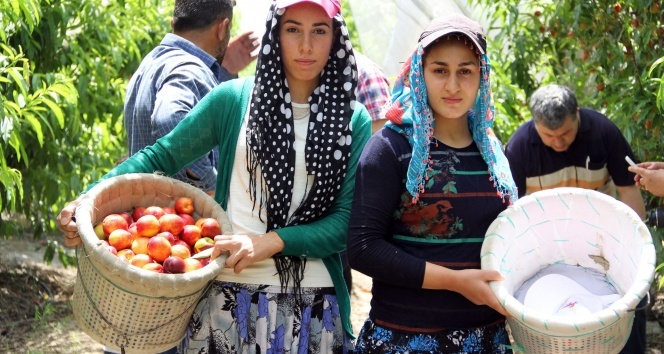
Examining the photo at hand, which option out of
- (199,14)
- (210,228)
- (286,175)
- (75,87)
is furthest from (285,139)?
(75,87)

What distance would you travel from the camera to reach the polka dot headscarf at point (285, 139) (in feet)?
8.51

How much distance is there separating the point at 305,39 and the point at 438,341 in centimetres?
88

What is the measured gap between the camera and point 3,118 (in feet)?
12.4

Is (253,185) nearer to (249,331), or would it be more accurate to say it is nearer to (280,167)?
(280,167)

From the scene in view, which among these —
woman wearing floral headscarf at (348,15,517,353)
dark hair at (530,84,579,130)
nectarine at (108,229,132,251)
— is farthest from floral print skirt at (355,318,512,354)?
dark hair at (530,84,579,130)

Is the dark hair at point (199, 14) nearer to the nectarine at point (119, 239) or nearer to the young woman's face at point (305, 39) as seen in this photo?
the young woman's face at point (305, 39)

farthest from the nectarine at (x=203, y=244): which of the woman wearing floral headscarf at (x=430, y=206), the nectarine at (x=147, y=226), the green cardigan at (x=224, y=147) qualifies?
the woman wearing floral headscarf at (x=430, y=206)

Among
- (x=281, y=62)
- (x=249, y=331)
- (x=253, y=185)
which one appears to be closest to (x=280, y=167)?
(x=253, y=185)

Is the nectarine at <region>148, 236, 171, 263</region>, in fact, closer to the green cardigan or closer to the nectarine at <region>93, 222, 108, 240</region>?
the nectarine at <region>93, 222, 108, 240</region>

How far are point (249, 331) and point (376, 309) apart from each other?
0.36 meters

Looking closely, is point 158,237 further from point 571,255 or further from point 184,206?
point 571,255

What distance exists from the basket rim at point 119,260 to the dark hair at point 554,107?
6.93 feet

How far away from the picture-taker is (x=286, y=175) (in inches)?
103

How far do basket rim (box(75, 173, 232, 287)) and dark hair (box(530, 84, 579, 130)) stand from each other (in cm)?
211
